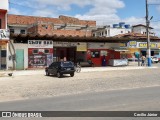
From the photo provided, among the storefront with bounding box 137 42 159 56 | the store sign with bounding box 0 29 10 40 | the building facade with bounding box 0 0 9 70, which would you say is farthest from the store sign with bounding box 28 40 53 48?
the storefront with bounding box 137 42 159 56

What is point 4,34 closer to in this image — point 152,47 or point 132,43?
Result: point 132,43

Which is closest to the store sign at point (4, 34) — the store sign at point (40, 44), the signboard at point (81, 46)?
the store sign at point (40, 44)

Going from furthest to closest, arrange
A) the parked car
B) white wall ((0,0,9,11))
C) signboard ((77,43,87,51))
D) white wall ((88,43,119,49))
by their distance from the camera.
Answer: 1. white wall ((88,43,119,49))
2. signboard ((77,43,87,51))
3. white wall ((0,0,9,11))
4. the parked car

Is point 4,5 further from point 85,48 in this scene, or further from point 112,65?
point 112,65

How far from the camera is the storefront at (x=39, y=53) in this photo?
4219cm

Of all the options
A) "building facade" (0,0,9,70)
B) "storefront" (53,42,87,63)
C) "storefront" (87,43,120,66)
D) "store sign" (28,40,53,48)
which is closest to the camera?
"building facade" (0,0,9,70)

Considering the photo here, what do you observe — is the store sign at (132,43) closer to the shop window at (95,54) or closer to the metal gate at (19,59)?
the shop window at (95,54)

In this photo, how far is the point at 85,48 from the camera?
159 ft

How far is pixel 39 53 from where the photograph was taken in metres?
43.0

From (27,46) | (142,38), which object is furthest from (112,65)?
(142,38)

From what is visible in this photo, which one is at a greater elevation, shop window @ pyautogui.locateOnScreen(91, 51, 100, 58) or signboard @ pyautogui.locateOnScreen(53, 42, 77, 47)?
signboard @ pyautogui.locateOnScreen(53, 42, 77, 47)

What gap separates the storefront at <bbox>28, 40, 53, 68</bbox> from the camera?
4219 cm

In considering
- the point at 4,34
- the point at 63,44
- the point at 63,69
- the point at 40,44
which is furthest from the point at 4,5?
the point at 63,69

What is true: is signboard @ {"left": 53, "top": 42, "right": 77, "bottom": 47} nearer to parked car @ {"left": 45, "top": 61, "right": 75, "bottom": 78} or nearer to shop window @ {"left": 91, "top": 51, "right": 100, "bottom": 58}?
shop window @ {"left": 91, "top": 51, "right": 100, "bottom": 58}
